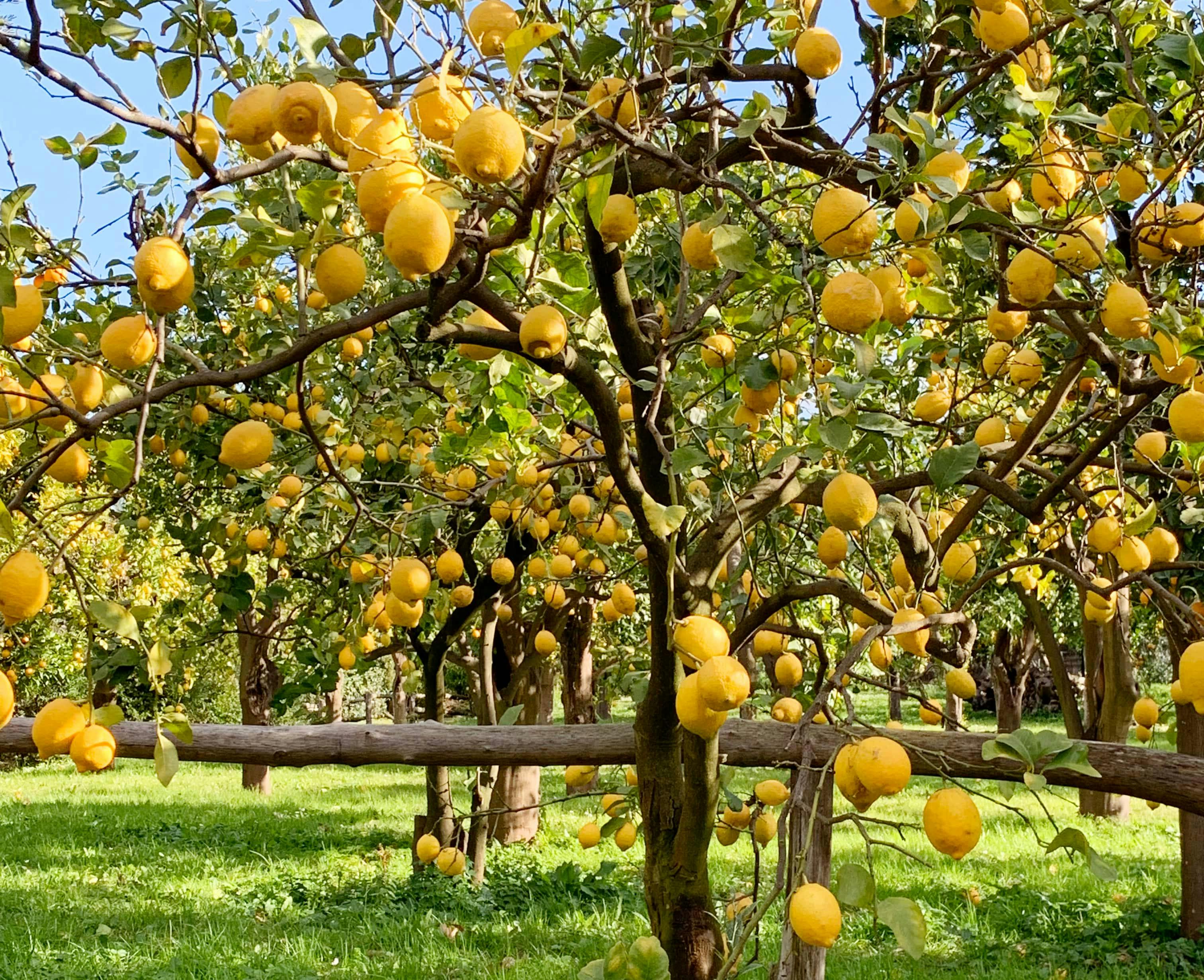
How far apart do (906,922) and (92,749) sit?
1208 mm

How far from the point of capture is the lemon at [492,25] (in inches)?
50.5

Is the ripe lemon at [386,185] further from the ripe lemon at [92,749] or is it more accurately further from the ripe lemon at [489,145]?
the ripe lemon at [92,749]

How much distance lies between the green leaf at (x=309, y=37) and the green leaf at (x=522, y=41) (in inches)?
13.9

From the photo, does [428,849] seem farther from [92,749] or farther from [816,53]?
[816,53]

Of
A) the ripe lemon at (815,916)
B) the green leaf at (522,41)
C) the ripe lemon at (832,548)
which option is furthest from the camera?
the ripe lemon at (832,548)

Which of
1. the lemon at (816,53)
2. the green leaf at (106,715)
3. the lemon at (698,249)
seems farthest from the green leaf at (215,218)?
the lemon at (816,53)

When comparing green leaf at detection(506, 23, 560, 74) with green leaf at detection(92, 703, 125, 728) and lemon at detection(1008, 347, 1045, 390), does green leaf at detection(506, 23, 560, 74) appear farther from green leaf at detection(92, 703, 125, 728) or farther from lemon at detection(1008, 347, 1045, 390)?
lemon at detection(1008, 347, 1045, 390)

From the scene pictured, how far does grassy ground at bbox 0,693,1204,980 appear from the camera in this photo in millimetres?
4812

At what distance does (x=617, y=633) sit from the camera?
13.0 m

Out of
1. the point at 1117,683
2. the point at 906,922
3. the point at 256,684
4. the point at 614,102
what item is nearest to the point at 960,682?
the point at 906,922

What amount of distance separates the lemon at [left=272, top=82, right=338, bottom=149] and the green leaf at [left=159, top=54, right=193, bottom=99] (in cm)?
44

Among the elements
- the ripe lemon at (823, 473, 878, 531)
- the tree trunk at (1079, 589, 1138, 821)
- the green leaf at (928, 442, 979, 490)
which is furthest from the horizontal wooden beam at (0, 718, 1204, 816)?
the tree trunk at (1079, 589, 1138, 821)

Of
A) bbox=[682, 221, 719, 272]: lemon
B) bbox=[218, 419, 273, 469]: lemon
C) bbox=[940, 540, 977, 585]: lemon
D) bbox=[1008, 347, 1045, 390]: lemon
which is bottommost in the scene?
bbox=[940, 540, 977, 585]: lemon

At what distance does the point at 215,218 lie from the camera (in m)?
1.40
